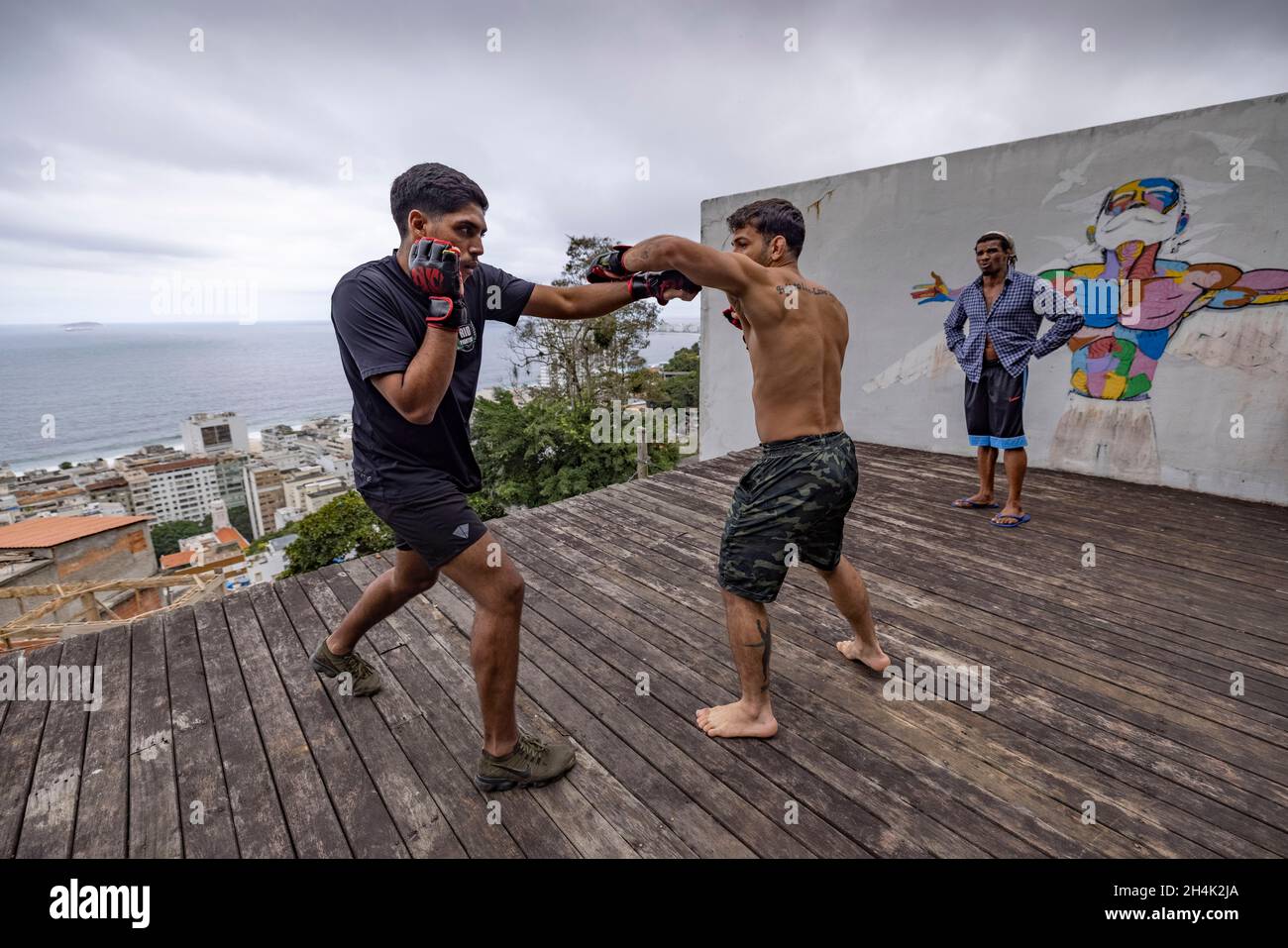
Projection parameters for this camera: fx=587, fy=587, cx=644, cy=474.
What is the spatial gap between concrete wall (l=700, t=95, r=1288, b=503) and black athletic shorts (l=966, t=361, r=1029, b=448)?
1.45m

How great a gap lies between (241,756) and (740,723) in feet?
5.27

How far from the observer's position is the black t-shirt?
1.56 metres

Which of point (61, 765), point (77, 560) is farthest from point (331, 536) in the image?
point (61, 765)

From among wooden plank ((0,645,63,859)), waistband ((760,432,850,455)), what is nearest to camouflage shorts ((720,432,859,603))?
waistband ((760,432,850,455))

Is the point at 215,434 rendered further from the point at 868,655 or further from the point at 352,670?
the point at 868,655

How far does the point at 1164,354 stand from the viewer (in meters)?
4.38

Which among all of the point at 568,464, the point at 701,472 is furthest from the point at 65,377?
the point at 701,472

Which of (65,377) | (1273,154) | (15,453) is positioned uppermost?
(65,377)

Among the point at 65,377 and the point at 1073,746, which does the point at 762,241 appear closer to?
the point at 1073,746

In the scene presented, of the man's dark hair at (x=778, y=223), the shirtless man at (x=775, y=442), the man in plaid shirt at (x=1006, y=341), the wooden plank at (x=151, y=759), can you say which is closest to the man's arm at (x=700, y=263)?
the shirtless man at (x=775, y=442)

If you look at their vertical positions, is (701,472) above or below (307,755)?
above
